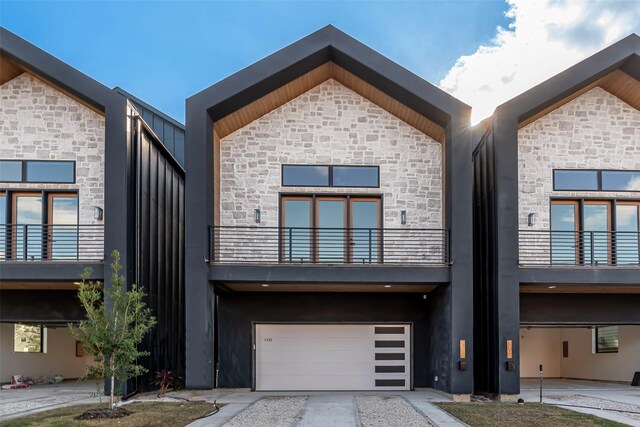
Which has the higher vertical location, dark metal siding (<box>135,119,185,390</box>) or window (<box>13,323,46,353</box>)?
dark metal siding (<box>135,119,185,390</box>)

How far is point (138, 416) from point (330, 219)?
6.54 meters

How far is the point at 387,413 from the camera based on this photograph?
9.91m

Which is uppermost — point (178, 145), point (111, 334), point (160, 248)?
point (178, 145)

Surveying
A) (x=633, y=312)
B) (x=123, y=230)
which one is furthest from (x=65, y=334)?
(x=633, y=312)

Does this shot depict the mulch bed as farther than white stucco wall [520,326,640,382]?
No

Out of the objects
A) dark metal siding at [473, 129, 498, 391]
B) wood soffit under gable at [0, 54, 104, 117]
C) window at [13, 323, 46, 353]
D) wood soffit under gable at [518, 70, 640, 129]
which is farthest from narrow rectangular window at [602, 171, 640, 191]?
window at [13, 323, 46, 353]

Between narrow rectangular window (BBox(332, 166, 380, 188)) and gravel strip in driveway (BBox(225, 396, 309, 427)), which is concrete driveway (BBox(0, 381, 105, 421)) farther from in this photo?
narrow rectangular window (BBox(332, 166, 380, 188))

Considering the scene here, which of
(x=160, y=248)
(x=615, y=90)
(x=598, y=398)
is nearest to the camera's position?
(x=598, y=398)

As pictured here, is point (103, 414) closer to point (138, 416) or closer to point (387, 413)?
point (138, 416)

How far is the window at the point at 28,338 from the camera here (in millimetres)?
16234

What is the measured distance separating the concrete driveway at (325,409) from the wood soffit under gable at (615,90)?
732 cm

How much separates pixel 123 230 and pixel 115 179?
45.8 inches

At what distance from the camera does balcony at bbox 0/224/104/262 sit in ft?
42.0

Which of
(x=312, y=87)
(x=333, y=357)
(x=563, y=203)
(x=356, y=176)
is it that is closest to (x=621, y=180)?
(x=563, y=203)
